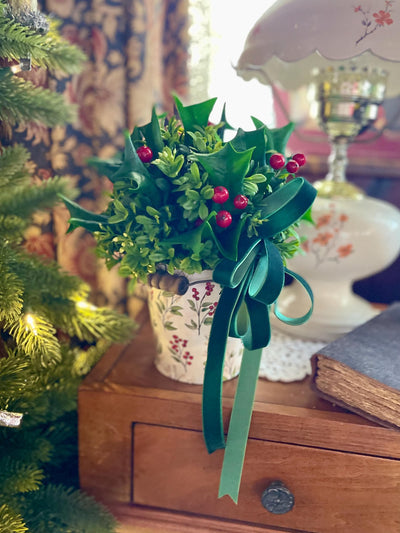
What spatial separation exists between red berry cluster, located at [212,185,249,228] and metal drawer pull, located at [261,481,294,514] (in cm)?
33

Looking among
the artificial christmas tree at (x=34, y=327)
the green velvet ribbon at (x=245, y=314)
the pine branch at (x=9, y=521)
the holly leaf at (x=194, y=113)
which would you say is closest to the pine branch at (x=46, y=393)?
the artificial christmas tree at (x=34, y=327)

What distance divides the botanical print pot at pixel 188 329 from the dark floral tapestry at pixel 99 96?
27 cm

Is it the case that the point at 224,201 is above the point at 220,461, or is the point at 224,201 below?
above

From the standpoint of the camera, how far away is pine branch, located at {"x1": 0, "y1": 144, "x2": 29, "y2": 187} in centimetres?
57

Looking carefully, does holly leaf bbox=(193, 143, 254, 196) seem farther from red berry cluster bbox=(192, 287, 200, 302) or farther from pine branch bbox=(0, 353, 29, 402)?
pine branch bbox=(0, 353, 29, 402)

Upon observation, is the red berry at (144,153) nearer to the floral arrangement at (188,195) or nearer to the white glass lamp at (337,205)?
the floral arrangement at (188,195)

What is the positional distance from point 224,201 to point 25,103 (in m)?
0.28

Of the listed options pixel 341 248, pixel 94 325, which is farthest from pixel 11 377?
pixel 341 248

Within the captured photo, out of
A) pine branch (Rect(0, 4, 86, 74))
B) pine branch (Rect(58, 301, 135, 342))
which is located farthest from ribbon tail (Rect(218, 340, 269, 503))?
pine branch (Rect(0, 4, 86, 74))

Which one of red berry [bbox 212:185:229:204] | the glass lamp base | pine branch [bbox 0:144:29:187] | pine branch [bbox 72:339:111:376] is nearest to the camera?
red berry [bbox 212:185:229:204]

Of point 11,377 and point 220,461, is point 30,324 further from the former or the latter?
point 220,461

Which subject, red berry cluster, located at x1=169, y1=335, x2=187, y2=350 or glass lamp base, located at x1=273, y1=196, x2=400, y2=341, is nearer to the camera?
red berry cluster, located at x1=169, y1=335, x2=187, y2=350

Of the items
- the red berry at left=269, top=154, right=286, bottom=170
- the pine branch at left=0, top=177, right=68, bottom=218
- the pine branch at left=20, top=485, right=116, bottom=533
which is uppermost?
the red berry at left=269, top=154, right=286, bottom=170

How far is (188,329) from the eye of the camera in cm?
58
